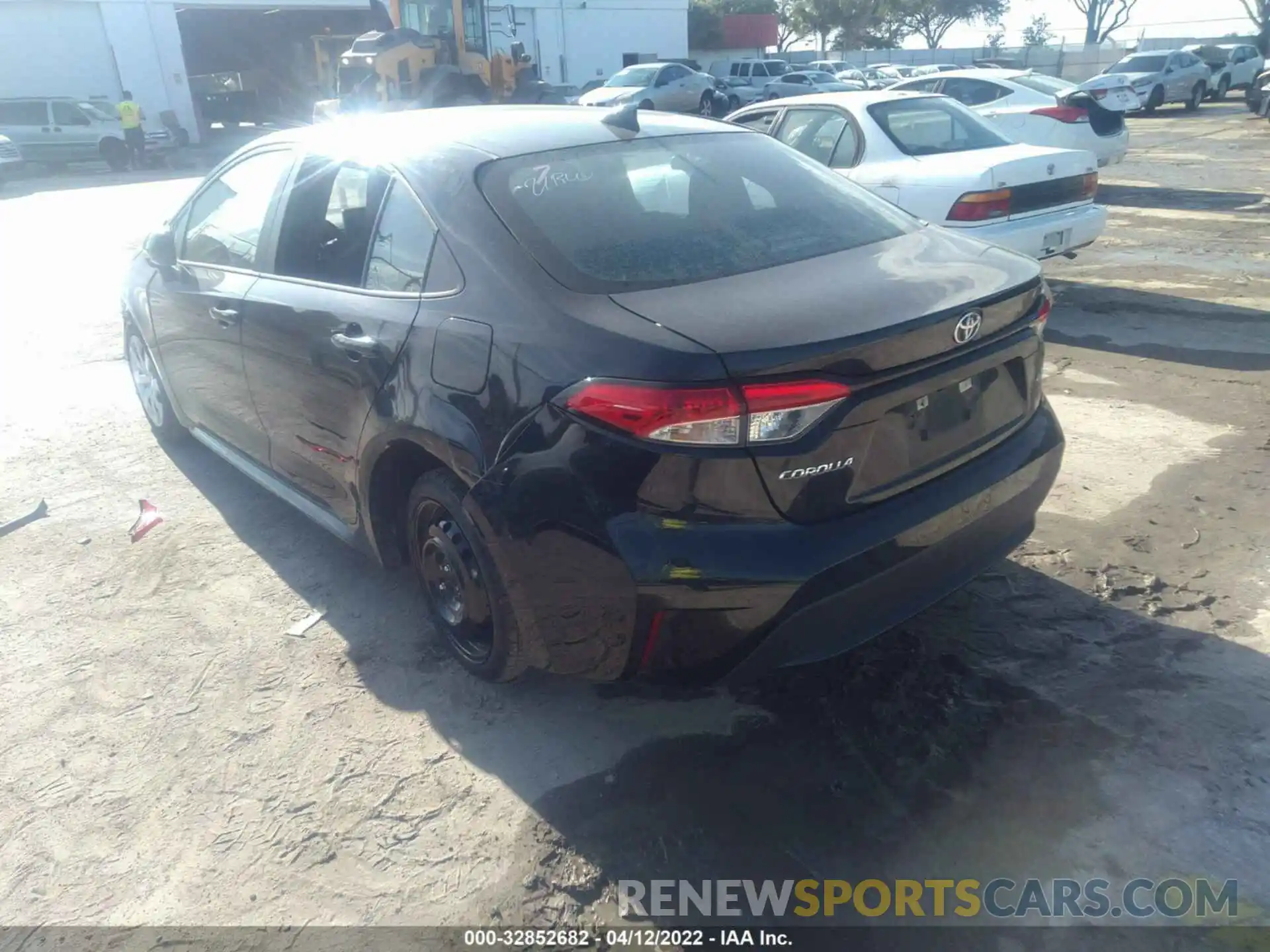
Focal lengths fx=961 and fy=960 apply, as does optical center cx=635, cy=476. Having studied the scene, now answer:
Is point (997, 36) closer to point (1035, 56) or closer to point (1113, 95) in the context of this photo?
point (1035, 56)

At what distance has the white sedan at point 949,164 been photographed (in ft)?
21.9

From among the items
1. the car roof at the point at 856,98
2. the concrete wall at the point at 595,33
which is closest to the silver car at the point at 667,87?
the concrete wall at the point at 595,33

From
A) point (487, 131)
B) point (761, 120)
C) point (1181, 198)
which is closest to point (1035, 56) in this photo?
point (1181, 198)

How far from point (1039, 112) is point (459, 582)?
11.0 metres

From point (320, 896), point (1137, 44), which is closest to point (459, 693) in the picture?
point (320, 896)

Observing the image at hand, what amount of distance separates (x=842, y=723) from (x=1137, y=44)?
2822 inches

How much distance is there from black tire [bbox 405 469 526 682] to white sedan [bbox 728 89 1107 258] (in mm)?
4265

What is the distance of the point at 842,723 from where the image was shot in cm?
293

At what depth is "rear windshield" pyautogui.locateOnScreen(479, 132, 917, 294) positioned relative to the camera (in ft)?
9.09

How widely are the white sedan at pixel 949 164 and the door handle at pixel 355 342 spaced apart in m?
4.15

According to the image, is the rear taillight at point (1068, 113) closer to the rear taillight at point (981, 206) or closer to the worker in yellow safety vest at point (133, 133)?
the rear taillight at point (981, 206)

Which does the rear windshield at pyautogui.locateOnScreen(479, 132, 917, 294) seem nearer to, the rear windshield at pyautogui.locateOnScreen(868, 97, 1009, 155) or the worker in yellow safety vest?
the rear windshield at pyautogui.locateOnScreen(868, 97, 1009, 155)

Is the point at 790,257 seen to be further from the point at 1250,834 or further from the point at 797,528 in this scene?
the point at 1250,834

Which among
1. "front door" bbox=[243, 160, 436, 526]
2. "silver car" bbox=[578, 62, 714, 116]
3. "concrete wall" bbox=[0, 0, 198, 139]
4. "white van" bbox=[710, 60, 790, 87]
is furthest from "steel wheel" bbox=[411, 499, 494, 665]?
"white van" bbox=[710, 60, 790, 87]
